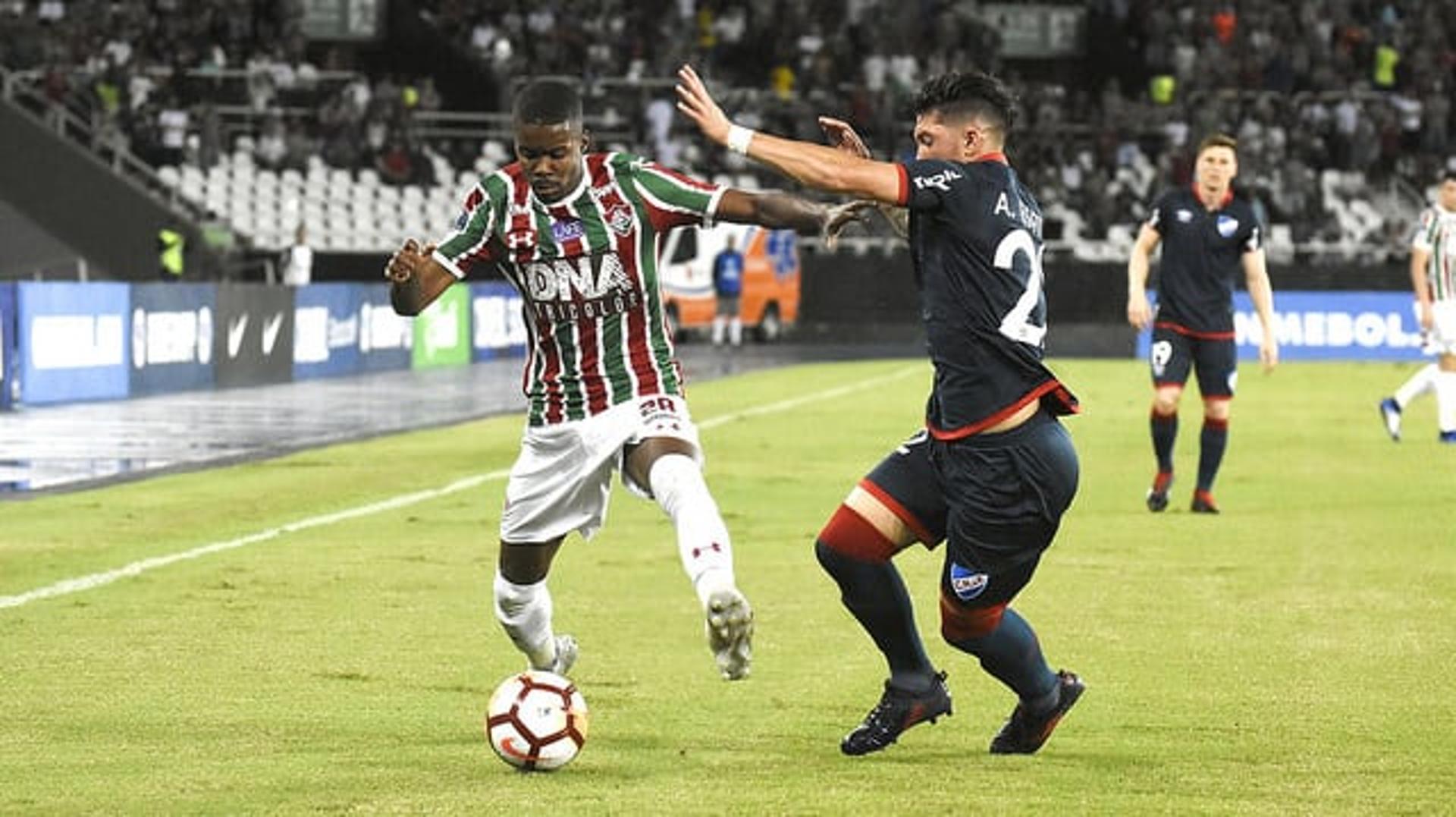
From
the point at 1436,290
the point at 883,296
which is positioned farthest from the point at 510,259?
the point at 883,296

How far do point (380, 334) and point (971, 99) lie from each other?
1293 inches

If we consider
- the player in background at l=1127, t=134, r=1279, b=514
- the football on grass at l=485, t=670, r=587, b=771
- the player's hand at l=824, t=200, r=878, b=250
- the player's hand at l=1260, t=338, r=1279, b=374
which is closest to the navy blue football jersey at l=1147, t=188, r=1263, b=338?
the player in background at l=1127, t=134, r=1279, b=514

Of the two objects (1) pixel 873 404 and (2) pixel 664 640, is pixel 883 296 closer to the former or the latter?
(1) pixel 873 404

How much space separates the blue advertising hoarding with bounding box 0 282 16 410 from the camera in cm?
2811

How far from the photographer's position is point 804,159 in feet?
24.9

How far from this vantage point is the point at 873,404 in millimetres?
32344

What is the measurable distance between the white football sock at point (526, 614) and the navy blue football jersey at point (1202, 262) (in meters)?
9.22

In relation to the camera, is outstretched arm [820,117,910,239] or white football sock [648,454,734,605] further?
outstretched arm [820,117,910,239]

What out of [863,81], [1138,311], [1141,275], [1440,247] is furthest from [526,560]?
[863,81]

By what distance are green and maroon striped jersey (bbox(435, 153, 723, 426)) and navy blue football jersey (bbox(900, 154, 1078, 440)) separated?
99 cm

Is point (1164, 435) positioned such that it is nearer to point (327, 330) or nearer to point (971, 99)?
point (971, 99)

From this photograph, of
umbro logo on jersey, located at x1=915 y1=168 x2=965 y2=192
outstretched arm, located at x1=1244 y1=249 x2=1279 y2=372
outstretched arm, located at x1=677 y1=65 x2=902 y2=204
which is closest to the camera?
outstretched arm, located at x1=677 y1=65 x2=902 y2=204

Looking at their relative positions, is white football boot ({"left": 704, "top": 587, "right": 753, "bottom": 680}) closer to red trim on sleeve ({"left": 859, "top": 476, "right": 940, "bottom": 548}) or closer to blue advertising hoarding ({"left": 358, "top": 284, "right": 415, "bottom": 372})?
red trim on sleeve ({"left": 859, "top": 476, "right": 940, "bottom": 548})

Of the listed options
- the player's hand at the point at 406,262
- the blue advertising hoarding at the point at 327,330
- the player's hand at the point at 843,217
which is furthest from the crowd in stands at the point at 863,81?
the player's hand at the point at 843,217
